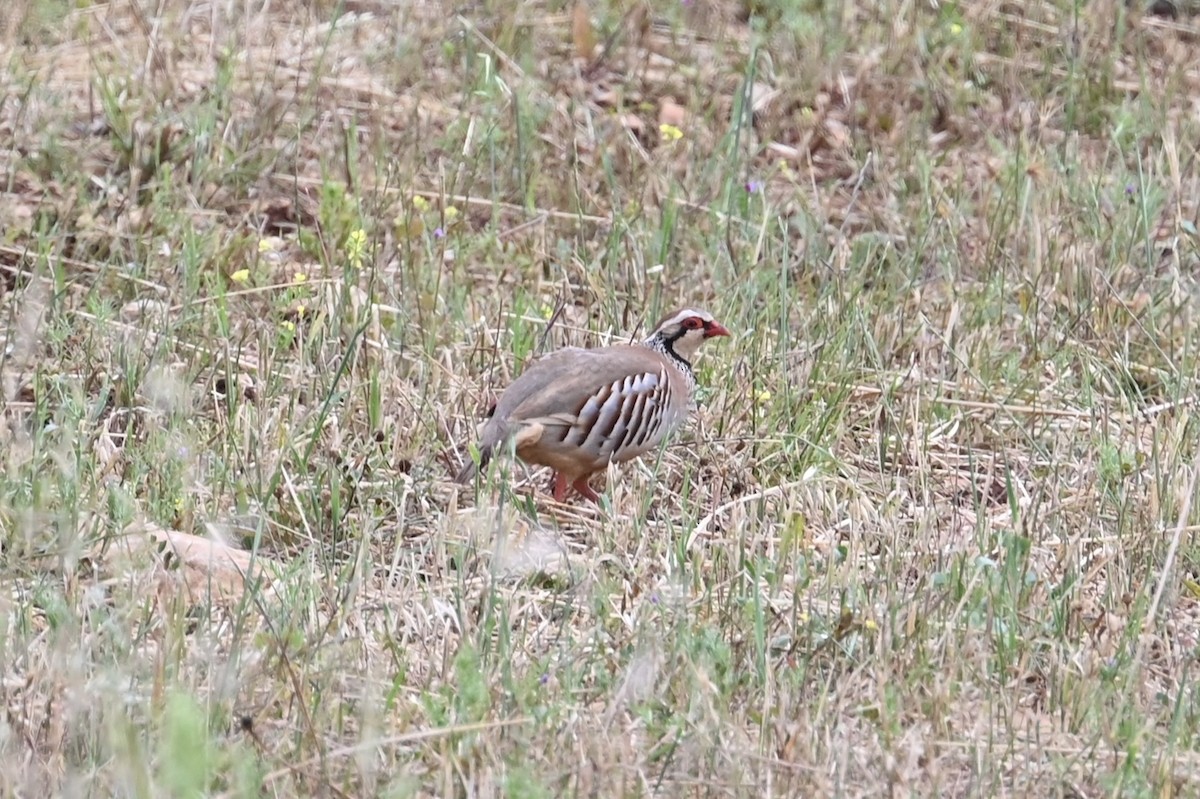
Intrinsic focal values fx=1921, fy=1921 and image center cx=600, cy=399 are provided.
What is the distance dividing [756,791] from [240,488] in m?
2.06

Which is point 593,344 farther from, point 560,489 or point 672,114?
point 672,114

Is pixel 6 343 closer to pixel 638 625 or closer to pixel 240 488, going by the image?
pixel 240 488

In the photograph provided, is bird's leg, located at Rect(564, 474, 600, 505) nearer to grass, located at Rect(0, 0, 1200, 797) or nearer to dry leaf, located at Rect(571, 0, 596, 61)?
grass, located at Rect(0, 0, 1200, 797)

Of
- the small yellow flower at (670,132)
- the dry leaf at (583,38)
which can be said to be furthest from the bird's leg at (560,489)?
the dry leaf at (583,38)

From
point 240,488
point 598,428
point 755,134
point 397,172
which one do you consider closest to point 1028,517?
point 598,428

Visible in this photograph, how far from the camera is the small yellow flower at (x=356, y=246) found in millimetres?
6615

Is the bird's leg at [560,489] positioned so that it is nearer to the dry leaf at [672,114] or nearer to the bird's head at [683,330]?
the bird's head at [683,330]

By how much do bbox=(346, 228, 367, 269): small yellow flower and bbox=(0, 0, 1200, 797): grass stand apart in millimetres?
28

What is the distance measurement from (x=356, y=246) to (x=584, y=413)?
5.02 feet

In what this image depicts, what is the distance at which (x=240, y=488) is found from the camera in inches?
207

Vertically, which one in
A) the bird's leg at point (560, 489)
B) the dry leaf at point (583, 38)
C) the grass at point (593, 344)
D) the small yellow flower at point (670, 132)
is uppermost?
the dry leaf at point (583, 38)

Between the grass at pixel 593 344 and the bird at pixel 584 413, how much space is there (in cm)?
15

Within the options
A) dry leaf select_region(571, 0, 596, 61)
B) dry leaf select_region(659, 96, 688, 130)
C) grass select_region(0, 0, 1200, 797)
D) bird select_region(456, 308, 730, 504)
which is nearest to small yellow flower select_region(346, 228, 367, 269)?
grass select_region(0, 0, 1200, 797)

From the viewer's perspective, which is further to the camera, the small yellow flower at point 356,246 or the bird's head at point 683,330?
the small yellow flower at point 356,246
